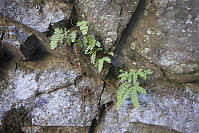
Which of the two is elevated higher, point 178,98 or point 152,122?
point 178,98

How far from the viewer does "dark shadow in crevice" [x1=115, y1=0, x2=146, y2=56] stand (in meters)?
4.20

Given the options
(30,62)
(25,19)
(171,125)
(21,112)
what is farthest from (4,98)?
(171,125)

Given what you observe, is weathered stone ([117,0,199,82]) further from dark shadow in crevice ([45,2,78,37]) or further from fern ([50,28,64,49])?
fern ([50,28,64,49])

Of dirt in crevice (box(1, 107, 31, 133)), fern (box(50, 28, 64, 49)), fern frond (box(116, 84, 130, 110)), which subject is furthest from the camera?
dirt in crevice (box(1, 107, 31, 133))

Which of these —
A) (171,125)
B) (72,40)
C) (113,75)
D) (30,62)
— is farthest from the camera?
(30,62)

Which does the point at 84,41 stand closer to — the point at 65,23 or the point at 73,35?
the point at 73,35

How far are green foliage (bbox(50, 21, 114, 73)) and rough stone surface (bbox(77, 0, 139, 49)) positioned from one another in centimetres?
22

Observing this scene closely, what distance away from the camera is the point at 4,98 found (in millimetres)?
4711

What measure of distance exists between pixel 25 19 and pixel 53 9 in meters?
0.72

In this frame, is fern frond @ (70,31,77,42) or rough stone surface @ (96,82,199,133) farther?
fern frond @ (70,31,77,42)

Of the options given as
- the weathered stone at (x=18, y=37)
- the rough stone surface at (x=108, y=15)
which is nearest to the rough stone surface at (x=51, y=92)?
the weathered stone at (x=18, y=37)

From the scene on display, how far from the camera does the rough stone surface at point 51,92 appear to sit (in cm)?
Answer: 448

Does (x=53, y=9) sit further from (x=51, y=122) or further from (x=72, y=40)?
(x=51, y=122)

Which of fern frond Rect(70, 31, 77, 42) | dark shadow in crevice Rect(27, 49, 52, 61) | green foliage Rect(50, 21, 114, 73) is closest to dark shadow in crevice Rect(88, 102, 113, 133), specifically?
green foliage Rect(50, 21, 114, 73)
